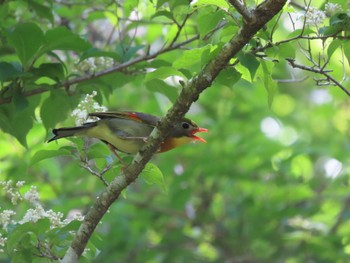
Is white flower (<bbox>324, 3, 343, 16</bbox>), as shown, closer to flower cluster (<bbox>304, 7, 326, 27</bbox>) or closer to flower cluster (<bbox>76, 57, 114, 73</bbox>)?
flower cluster (<bbox>304, 7, 326, 27</bbox>)

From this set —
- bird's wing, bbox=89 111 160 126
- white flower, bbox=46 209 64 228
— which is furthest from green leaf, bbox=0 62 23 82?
white flower, bbox=46 209 64 228

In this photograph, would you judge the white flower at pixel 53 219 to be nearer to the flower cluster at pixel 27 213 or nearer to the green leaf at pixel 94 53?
the flower cluster at pixel 27 213

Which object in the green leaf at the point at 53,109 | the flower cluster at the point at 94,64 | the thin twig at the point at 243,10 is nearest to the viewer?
the thin twig at the point at 243,10

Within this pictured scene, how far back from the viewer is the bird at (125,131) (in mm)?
3825

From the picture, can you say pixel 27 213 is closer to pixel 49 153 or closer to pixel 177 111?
pixel 49 153

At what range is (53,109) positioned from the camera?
14.5 feet

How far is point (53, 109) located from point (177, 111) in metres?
1.44

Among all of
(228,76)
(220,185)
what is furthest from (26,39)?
(220,185)

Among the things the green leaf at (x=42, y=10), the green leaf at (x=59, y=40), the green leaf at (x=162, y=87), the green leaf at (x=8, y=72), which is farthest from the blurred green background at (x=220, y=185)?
the green leaf at (x=8, y=72)

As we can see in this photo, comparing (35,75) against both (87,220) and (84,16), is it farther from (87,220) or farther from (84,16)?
(84,16)

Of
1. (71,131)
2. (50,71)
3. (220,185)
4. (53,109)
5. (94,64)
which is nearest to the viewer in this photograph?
(71,131)

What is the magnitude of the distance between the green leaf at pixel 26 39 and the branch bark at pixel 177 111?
115 centimetres

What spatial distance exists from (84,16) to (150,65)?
1774mm

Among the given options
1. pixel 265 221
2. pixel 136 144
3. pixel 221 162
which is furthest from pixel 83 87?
pixel 265 221
